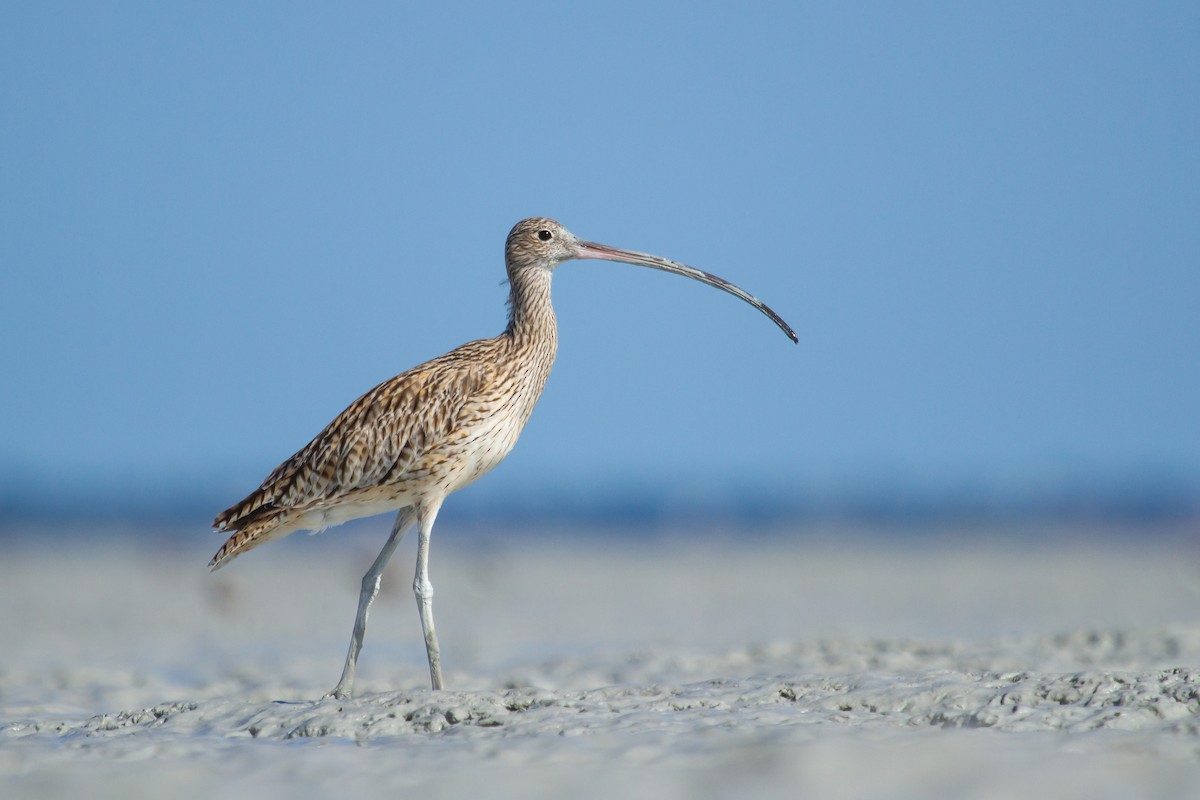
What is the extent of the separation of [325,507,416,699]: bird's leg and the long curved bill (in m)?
2.00

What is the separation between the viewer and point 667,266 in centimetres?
912

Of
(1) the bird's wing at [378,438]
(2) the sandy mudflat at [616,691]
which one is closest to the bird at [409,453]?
(1) the bird's wing at [378,438]

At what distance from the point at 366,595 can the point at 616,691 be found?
70.3 inches

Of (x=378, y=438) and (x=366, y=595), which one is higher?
(x=378, y=438)

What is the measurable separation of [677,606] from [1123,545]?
2073 cm

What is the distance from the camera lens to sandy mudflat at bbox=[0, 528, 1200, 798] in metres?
4.58

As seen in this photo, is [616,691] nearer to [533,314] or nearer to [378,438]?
[378,438]

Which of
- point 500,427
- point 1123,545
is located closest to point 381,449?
point 500,427

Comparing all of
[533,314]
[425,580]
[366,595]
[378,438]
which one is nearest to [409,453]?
[378,438]

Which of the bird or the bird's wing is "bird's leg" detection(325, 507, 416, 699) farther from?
the bird's wing

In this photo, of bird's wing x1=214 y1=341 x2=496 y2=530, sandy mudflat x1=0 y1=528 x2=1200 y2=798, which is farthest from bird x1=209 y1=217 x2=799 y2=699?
sandy mudflat x1=0 y1=528 x2=1200 y2=798

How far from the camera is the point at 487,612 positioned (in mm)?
18359

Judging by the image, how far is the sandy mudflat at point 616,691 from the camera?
15.0 feet

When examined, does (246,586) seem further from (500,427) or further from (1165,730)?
(1165,730)
